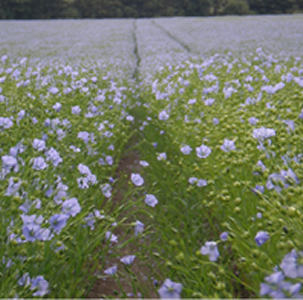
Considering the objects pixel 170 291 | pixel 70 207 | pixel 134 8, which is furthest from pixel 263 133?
pixel 134 8

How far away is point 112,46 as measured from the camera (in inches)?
511

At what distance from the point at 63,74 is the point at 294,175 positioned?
3.91 metres

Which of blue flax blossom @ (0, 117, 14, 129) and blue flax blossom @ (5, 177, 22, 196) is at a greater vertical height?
blue flax blossom @ (0, 117, 14, 129)

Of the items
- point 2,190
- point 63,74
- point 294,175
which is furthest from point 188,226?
point 63,74

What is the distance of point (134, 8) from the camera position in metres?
38.2

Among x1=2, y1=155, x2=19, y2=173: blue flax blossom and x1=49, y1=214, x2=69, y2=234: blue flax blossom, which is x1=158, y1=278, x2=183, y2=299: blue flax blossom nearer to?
x1=49, y1=214, x2=69, y2=234: blue flax blossom

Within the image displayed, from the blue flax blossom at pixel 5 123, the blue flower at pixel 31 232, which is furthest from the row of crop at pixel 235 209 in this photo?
the blue flax blossom at pixel 5 123

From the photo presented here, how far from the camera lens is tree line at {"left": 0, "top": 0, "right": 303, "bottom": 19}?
35188mm

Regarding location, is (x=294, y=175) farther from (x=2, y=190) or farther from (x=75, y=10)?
(x=75, y=10)

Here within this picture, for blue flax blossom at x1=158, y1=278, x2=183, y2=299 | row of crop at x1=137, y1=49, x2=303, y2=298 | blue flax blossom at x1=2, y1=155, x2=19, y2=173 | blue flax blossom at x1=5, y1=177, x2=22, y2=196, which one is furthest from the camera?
blue flax blossom at x1=2, y1=155, x2=19, y2=173

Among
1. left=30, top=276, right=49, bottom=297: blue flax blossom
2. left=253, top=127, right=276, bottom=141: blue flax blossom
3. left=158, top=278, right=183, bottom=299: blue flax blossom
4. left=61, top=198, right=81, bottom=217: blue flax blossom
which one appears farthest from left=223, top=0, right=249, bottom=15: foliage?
left=158, top=278, right=183, bottom=299: blue flax blossom

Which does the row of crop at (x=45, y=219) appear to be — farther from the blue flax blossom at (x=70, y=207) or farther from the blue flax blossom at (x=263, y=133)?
the blue flax blossom at (x=263, y=133)

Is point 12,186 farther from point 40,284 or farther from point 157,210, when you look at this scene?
point 157,210

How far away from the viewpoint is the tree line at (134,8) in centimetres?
3519
